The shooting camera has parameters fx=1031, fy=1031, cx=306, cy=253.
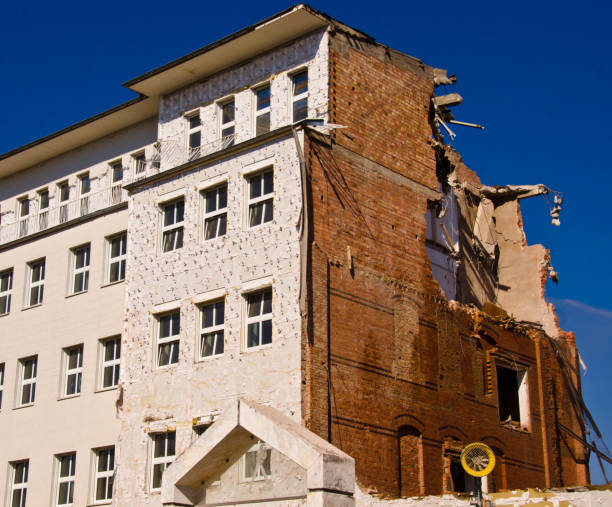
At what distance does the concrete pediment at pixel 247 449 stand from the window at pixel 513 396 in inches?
519

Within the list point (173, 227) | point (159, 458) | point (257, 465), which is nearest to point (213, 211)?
point (173, 227)

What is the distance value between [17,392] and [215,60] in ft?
42.6

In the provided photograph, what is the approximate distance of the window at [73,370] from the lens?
3303 cm

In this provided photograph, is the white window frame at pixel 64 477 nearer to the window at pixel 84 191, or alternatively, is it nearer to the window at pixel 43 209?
the window at pixel 84 191

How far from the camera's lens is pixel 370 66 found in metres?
31.3

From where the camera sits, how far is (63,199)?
37594 mm

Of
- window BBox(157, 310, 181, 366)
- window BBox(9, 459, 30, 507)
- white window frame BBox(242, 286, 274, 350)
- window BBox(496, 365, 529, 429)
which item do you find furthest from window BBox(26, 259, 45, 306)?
window BBox(496, 365, 529, 429)

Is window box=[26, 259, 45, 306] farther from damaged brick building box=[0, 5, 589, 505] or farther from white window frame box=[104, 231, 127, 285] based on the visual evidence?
white window frame box=[104, 231, 127, 285]

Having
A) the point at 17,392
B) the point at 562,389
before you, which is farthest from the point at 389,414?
the point at 17,392

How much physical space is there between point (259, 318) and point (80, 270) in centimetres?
912

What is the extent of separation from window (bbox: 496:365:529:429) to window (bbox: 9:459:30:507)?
50.6 ft

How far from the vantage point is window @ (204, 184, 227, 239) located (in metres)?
29.9

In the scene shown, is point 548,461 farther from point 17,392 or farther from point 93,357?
point 17,392

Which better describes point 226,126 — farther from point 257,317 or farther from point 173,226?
point 257,317
